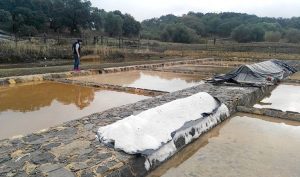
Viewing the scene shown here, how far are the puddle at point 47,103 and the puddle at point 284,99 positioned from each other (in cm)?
292

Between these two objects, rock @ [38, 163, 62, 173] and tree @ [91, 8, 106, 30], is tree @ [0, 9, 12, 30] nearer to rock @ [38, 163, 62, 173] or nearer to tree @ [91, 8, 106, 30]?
tree @ [91, 8, 106, 30]

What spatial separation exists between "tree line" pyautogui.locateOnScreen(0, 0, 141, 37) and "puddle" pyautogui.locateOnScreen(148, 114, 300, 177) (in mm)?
24378

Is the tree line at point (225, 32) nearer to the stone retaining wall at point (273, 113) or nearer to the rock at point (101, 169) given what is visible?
the stone retaining wall at point (273, 113)

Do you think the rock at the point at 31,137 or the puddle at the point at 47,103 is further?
the puddle at the point at 47,103

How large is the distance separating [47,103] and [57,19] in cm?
2693

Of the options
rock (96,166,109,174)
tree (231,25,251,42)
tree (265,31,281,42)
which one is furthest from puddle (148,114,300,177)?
tree (231,25,251,42)

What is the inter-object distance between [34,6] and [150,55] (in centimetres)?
1844

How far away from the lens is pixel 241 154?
3.72m

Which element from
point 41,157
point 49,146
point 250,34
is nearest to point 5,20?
point 250,34

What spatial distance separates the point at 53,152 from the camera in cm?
303

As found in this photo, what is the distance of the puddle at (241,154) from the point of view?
3.28 m

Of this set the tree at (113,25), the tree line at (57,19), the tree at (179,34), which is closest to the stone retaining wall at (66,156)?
the tree line at (57,19)

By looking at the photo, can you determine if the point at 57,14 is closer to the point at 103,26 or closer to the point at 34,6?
the point at 34,6

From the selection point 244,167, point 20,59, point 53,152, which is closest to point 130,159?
point 53,152
